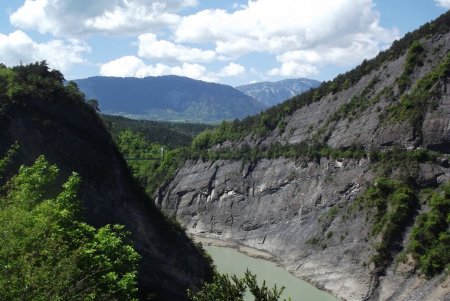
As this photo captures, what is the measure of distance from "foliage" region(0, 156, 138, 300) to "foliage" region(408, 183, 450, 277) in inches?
1098

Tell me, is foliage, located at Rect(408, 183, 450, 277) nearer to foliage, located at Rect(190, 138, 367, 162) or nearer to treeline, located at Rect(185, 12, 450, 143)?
foliage, located at Rect(190, 138, 367, 162)

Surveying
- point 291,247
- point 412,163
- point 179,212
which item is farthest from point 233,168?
point 412,163

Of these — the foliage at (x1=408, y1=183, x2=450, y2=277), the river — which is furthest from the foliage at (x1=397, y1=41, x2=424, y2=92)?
the river

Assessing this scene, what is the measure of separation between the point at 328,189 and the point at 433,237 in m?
18.1

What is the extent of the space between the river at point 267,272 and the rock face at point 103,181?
11.9 m

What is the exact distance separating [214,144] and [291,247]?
110ft

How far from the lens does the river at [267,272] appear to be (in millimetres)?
45094

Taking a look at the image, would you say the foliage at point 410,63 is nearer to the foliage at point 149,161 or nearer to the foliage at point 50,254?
the foliage at point 149,161

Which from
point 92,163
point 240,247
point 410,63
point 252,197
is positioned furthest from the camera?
point 252,197

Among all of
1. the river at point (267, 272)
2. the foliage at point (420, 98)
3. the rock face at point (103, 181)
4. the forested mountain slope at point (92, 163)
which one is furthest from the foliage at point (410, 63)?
the rock face at point (103, 181)

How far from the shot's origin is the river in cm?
4509

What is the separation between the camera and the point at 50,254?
11.4 meters

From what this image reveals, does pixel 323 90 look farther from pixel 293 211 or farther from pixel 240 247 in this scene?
pixel 240 247

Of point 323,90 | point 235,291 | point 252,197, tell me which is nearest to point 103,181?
point 235,291
